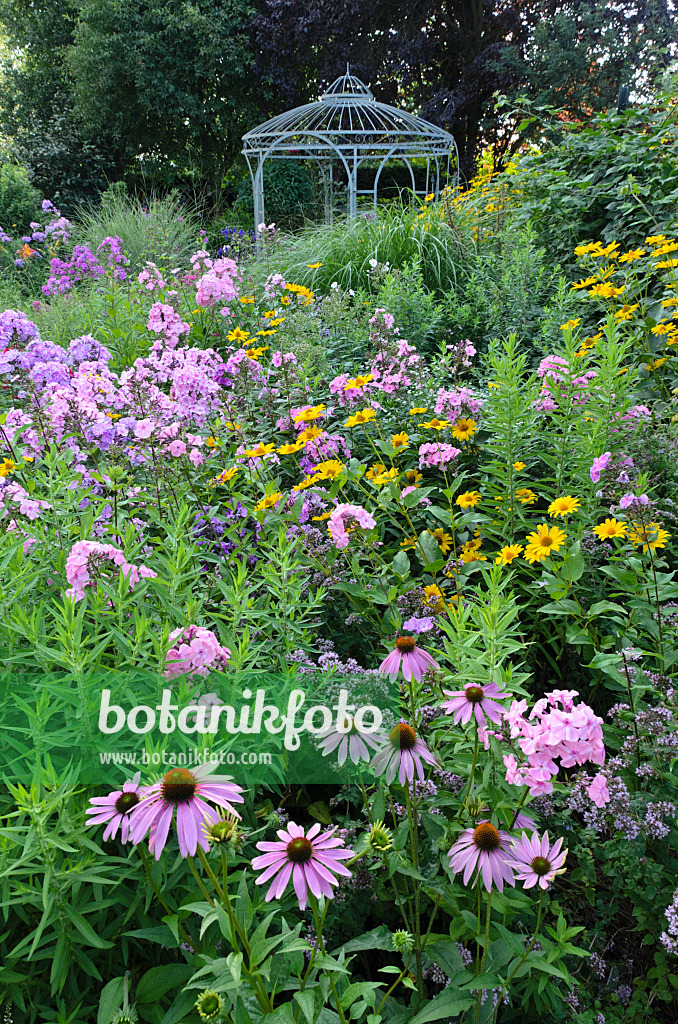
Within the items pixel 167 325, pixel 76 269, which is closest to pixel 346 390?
pixel 167 325

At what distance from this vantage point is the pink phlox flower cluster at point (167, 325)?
320 cm

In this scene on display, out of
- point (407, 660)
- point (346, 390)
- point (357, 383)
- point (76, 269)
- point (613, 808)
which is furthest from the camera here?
point (76, 269)

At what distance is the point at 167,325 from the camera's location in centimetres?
334

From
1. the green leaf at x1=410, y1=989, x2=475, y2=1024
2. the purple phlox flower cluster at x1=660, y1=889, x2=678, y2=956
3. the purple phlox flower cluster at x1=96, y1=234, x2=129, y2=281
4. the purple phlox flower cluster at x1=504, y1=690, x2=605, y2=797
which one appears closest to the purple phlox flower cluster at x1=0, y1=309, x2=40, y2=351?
the purple phlox flower cluster at x1=504, y1=690, x2=605, y2=797

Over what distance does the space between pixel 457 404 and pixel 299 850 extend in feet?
6.36

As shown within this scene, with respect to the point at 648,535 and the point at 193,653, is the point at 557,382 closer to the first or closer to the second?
the point at 648,535

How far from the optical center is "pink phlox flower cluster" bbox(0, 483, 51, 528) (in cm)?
178

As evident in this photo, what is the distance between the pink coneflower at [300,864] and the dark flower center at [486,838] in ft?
0.63

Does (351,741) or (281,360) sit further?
(281,360)

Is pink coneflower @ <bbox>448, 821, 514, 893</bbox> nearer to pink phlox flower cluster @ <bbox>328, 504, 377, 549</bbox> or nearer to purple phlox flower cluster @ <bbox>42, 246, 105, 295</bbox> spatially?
pink phlox flower cluster @ <bbox>328, 504, 377, 549</bbox>

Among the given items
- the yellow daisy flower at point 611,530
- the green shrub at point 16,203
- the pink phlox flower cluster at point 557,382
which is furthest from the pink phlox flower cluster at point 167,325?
the green shrub at point 16,203

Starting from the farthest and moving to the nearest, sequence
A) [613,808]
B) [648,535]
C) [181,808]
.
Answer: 1. [648,535]
2. [613,808]
3. [181,808]

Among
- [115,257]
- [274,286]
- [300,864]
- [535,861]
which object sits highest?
[115,257]

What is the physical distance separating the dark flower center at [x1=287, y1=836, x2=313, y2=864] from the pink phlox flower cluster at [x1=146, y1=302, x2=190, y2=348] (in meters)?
2.65
